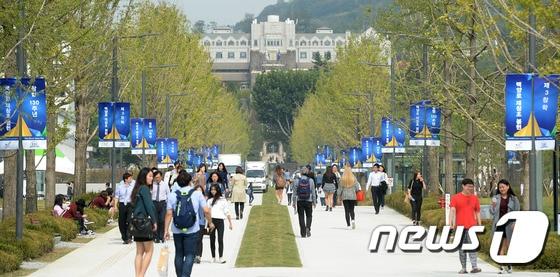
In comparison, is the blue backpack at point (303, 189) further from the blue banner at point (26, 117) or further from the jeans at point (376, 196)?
the jeans at point (376, 196)

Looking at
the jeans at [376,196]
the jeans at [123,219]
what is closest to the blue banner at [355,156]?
the jeans at [376,196]

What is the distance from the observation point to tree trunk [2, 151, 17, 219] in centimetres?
3588

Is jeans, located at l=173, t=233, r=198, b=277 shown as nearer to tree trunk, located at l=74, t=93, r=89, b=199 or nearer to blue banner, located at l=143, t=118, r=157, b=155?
tree trunk, located at l=74, t=93, r=89, b=199

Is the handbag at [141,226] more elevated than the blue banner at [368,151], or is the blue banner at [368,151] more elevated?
the blue banner at [368,151]

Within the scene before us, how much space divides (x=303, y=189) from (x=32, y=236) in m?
7.93

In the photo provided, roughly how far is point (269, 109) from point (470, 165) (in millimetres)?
155333

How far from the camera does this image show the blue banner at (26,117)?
96.9 ft

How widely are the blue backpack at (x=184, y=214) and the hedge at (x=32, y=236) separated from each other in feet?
16.1

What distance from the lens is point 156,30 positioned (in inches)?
2803

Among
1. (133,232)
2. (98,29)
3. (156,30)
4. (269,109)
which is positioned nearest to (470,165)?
(98,29)

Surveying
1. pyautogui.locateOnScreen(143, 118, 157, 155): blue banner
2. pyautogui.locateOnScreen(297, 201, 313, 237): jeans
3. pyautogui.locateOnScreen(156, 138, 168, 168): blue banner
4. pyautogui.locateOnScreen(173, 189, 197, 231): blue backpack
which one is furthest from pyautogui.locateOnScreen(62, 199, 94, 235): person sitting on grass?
pyautogui.locateOnScreen(156, 138, 168, 168): blue banner

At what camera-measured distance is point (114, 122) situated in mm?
47438

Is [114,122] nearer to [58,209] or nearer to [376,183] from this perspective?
[58,209]

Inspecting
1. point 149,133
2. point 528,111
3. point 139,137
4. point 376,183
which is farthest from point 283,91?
point 528,111
